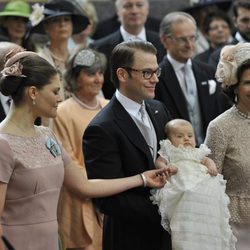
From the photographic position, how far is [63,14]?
8070mm

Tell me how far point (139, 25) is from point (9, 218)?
388cm

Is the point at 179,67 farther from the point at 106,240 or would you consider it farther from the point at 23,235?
the point at 23,235

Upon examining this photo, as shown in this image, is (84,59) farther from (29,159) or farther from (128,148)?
(29,159)

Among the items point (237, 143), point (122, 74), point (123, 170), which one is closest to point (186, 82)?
point (237, 143)

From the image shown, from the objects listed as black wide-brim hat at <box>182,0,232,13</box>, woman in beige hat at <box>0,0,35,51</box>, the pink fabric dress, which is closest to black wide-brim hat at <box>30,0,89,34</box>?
woman in beige hat at <box>0,0,35,51</box>

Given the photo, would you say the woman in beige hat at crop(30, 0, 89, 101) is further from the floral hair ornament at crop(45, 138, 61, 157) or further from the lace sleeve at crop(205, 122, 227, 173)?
the floral hair ornament at crop(45, 138, 61, 157)

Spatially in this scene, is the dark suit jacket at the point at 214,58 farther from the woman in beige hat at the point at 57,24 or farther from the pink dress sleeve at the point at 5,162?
the pink dress sleeve at the point at 5,162

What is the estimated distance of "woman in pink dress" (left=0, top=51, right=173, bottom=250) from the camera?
4812 millimetres

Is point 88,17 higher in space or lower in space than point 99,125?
higher

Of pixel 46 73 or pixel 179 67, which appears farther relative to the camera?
pixel 179 67

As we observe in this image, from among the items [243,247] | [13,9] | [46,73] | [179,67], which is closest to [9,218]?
[46,73]

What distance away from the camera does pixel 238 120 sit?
5.62 meters

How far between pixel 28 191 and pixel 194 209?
0.94m

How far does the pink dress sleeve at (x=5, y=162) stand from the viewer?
473cm
